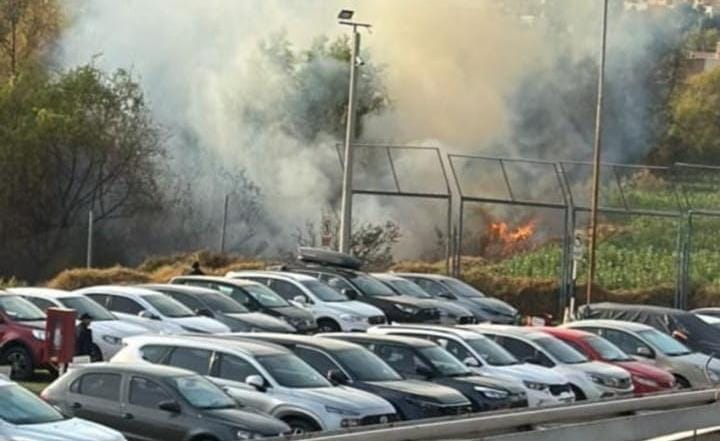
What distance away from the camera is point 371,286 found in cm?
3953

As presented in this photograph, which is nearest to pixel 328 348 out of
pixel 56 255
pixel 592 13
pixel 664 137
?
pixel 56 255

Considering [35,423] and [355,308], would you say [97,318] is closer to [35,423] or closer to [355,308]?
[355,308]

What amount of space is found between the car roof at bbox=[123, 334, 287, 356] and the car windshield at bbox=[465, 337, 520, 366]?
16.6 ft

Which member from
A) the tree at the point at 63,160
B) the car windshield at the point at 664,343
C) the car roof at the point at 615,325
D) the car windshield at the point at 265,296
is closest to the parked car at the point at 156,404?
the car windshield at the point at 664,343

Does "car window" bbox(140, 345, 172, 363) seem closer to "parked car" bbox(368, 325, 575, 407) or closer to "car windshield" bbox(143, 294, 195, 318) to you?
"parked car" bbox(368, 325, 575, 407)

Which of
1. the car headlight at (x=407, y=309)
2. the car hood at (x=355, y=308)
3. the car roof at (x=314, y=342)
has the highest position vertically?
the car roof at (x=314, y=342)

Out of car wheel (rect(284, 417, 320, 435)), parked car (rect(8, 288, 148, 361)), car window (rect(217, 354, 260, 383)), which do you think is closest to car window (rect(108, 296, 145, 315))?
parked car (rect(8, 288, 148, 361))

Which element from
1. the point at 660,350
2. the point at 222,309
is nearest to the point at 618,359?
the point at 660,350

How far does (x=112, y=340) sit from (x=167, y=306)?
91.0 inches

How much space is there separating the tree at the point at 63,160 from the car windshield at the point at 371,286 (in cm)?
1684

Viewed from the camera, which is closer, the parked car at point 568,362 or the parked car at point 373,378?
the parked car at point 373,378

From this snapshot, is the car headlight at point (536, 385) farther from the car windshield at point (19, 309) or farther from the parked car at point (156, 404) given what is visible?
the car windshield at point (19, 309)

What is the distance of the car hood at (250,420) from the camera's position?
19406mm

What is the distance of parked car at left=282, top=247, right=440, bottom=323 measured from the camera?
3794cm
